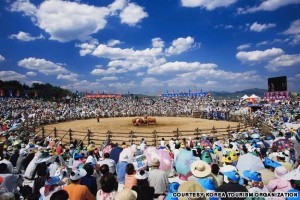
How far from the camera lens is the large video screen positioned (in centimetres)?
5359

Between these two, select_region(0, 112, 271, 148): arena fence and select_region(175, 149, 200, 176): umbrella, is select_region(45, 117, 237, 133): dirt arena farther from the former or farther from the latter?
select_region(175, 149, 200, 176): umbrella

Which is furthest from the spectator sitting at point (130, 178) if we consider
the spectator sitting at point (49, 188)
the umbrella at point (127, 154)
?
the umbrella at point (127, 154)

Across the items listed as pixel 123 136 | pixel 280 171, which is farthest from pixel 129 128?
pixel 280 171

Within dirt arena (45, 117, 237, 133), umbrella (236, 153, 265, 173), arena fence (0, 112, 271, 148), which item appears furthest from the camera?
dirt arena (45, 117, 237, 133)

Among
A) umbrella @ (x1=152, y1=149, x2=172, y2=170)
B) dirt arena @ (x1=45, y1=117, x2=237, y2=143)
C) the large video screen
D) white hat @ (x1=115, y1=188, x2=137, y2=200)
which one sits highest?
the large video screen

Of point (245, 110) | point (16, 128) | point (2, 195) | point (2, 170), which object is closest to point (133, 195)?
point (2, 195)

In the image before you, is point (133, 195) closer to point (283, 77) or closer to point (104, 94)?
point (283, 77)

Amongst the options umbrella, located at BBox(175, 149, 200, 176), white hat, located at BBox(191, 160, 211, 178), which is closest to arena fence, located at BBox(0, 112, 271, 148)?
umbrella, located at BBox(175, 149, 200, 176)

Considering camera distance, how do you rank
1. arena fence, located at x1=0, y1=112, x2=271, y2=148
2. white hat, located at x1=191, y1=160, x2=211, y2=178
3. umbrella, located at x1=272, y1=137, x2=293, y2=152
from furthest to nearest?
arena fence, located at x1=0, y1=112, x2=271, y2=148
umbrella, located at x1=272, y1=137, x2=293, y2=152
white hat, located at x1=191, y1=160, x2=211, y2=178

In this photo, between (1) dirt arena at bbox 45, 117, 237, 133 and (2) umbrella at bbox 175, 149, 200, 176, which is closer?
Answer: (2) umbrella at bbox 175, 149, 200, 176

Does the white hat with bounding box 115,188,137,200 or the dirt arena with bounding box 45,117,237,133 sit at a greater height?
the white hat with bounding box 115,188,137,200

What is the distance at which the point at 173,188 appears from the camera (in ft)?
16.2

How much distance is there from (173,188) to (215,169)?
1.74m

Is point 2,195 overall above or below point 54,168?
above
